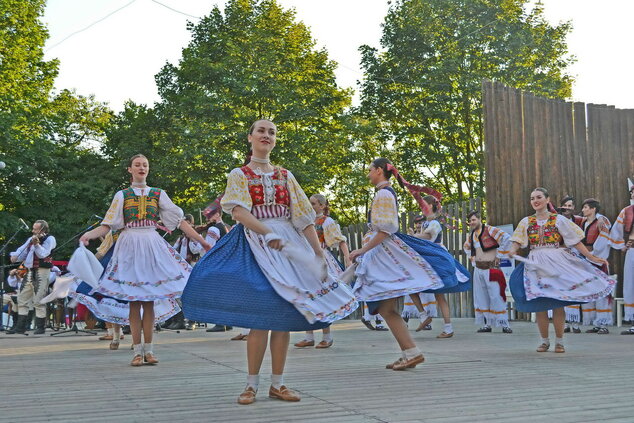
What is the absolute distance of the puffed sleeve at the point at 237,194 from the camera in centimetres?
465

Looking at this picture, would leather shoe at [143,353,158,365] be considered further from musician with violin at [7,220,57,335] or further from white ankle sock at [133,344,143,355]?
musician with violin at [7,220,57,335]

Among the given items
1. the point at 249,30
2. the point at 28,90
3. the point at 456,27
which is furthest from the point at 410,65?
the point at 28,90

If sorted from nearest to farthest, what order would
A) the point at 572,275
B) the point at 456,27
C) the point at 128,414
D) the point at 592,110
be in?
the point at 128,414, the point at 572,275, the point at 592,110, the point at 456,27

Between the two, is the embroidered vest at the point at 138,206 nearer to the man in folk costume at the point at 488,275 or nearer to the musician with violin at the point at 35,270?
the man in folk costume at the point at 488,275

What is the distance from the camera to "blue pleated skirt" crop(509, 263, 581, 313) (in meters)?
7.40

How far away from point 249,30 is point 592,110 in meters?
17.3

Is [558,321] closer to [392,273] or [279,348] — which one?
[392,273]

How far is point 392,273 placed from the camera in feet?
21.1

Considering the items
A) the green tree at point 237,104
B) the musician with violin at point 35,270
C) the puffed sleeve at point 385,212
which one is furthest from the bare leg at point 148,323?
the green tree at point 237,104

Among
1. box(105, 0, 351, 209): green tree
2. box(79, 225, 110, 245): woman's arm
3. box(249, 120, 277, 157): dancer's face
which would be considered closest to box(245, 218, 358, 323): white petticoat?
box(249, 120, 277, 157): dancer's face

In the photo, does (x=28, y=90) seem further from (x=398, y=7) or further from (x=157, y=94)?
(x=398, y=7)

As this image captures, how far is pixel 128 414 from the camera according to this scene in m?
4.21

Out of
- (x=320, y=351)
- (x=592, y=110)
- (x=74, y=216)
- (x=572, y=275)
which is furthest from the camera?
(x=74, y=216)

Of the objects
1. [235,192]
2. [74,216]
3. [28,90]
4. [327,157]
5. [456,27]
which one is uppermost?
[456,27]
